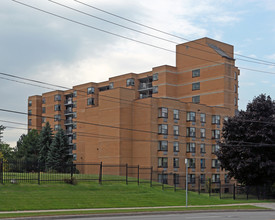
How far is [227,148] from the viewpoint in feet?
150

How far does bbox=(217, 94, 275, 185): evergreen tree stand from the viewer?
42969 mm

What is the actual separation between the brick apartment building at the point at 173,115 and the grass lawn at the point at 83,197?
27376mm

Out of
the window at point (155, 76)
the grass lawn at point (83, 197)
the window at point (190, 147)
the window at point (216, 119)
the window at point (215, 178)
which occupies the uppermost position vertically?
the window at point (155, 76)

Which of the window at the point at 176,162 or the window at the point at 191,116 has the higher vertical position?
the window at the point at 191,116

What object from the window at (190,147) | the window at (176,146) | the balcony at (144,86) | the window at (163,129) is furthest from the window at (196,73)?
the window at (176,146)

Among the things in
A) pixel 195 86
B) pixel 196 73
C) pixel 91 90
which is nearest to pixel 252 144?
pixel 195 86

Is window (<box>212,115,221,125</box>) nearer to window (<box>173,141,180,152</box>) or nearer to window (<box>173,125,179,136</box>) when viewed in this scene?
window (<box>173,125,179,136</box>)

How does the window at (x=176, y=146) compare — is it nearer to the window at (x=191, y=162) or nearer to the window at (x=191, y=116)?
the window at (x=191, y=162)

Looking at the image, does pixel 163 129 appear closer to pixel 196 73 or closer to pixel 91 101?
pixel 196 73

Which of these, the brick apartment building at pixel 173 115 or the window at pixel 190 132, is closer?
the brick apartment building at pixel 173 115

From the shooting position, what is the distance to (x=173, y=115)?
2670 inches

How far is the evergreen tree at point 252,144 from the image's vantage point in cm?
4297

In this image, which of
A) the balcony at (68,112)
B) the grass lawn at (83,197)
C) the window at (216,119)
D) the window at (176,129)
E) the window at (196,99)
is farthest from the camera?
the balcony at (68,112)

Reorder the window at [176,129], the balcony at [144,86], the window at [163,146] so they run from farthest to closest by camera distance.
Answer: the balcony at [144,86] < the window at [176,129] < the window at [163,146]
